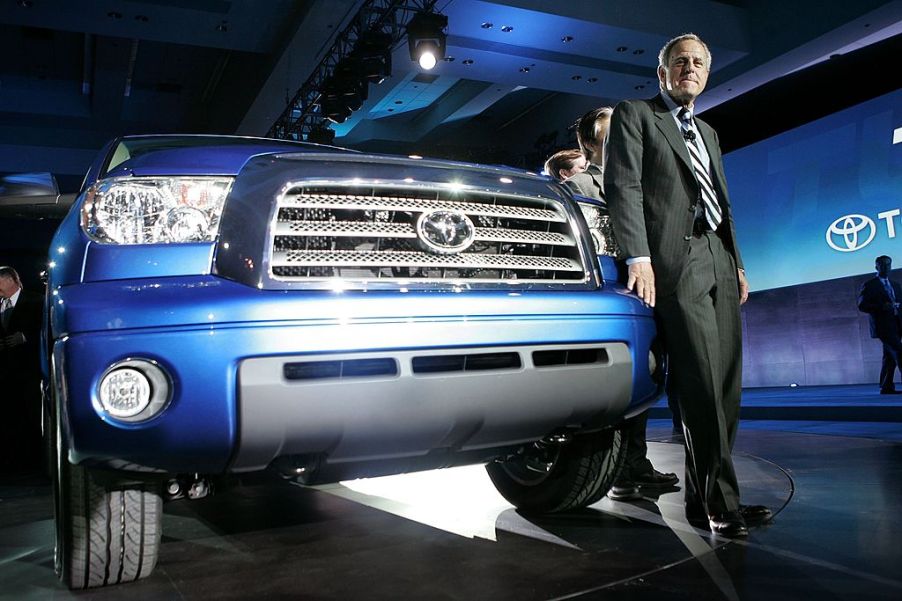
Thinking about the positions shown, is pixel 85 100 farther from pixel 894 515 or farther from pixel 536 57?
pixel 894 515

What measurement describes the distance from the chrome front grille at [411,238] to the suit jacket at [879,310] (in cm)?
844

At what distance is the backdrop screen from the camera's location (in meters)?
10.2

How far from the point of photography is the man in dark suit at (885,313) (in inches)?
353

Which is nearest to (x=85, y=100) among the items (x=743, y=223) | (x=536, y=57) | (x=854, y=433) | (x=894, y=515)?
(x=536, y=57)

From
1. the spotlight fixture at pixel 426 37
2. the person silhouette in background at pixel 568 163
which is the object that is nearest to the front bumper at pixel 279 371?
the person silhouette in background at pixel 568 163

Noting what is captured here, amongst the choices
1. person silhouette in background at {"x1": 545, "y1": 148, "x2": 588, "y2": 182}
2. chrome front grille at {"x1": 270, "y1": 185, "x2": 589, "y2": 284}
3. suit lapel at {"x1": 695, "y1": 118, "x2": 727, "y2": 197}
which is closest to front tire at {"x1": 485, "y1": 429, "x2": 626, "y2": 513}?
chrome front grille at {"x1": 270, "y1": 185, "x2": 589, "y2": 284}

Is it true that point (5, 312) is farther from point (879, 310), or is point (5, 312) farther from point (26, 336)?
point (879, 310)

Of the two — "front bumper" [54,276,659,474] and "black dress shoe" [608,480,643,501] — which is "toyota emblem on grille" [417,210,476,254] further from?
"black dress shoe" [608,480,643,501]

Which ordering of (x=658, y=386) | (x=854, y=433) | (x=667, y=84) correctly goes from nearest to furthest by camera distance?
(x=658, y=386) < (x=667, y=84) < (x=854, y=433)

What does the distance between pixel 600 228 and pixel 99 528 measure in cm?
167

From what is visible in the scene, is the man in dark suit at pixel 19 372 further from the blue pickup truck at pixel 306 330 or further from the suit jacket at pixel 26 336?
the blue pickup truck at pixel 306 330

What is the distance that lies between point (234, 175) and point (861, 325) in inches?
458

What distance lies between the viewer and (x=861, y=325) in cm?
1116

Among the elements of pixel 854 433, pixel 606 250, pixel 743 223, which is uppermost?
pixel 743 223
